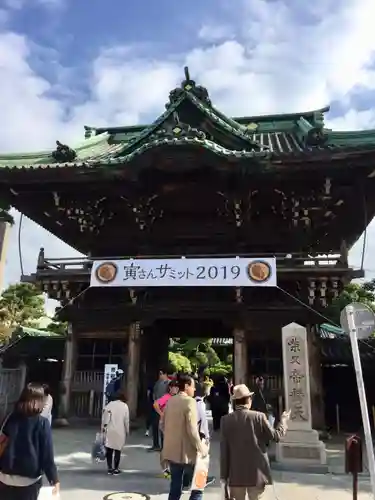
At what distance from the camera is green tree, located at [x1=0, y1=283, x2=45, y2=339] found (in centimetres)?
3077

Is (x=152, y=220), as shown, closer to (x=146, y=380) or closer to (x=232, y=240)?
(x=232, y=240)

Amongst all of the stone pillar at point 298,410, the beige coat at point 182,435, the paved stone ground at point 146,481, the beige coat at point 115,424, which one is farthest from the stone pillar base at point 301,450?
the beige coat at point 182,435

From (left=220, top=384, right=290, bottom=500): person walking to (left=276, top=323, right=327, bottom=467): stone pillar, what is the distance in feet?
14.5

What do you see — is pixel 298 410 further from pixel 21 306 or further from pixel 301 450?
pixel 21 306

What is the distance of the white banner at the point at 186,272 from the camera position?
33.3 ft

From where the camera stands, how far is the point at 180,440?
15.9ft

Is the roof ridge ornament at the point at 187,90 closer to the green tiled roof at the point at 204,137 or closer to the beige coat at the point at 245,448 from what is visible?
the green tiled roof at the point at 204,137

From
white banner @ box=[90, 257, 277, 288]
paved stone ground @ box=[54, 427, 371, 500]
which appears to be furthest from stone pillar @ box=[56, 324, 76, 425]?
paved stone ground @ box=[54, 427, 371, 500]

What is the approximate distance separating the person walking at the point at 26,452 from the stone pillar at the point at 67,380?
28.5 ft

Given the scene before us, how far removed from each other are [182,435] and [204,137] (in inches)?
295

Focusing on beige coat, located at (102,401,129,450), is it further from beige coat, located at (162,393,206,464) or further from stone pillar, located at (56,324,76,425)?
stone pillar, located at (56,324,76,425)

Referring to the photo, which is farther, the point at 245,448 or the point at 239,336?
the point at 239,336

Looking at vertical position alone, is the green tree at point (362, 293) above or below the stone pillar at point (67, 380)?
above

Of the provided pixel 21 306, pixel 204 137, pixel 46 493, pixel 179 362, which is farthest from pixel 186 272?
pixel 21 306
